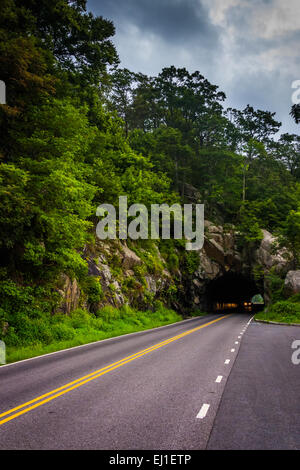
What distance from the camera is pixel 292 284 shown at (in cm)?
3234

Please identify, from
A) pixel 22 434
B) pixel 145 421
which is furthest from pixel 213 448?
pixel 22 434

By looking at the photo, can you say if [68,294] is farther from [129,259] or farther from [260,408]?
[260,408]

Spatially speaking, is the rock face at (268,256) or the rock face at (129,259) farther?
the rock face at (268,256)

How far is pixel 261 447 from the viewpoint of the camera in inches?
173

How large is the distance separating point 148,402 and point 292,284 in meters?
30.0

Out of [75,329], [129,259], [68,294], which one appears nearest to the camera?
[75,329]

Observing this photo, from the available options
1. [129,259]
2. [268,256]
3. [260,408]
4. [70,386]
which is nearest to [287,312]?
[268,256]

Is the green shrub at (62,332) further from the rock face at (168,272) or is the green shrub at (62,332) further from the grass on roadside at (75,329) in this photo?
the rock face at (168,272)

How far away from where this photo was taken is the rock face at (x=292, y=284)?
105 ft

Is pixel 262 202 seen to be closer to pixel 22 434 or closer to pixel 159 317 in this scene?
pixel 159 317

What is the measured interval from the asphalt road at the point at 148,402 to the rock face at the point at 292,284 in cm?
2255

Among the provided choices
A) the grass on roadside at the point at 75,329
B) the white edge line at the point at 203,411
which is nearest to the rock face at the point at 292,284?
the grass on roadside at the point at 75,329

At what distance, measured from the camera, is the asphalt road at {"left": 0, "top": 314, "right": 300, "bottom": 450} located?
467 cm

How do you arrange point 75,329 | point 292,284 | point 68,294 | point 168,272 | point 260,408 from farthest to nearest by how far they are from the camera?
point 168,272 → point 292,284 → point 68,294 → point 75,329 → point 260,408
